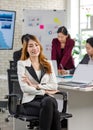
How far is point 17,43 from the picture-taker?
538 cm

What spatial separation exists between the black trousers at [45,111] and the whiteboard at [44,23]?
2.35 m

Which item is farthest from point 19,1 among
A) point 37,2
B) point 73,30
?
point 73,30

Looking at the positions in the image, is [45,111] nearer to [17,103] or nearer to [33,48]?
[17,103]

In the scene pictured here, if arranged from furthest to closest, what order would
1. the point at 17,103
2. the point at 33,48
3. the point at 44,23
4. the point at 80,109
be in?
the point at 44,23 → the point at 80,109 → the point at 33,48 → the point at 17,103

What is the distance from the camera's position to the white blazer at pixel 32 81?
322 centimetres

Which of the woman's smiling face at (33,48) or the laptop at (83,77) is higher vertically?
the woman's smiling face at (33,48)

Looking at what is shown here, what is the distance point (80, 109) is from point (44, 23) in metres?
2.33

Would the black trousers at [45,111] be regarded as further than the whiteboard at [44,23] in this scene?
No

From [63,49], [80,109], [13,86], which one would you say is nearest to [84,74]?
[80,109]

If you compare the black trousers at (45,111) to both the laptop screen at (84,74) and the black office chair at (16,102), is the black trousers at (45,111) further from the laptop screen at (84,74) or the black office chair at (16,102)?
the laptop screen at (84,74)

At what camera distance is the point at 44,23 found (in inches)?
222

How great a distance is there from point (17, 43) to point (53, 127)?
246 cm

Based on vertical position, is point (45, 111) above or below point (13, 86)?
below

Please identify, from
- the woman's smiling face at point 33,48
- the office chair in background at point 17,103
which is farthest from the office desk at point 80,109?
the woman's smiling face at point 33,48
